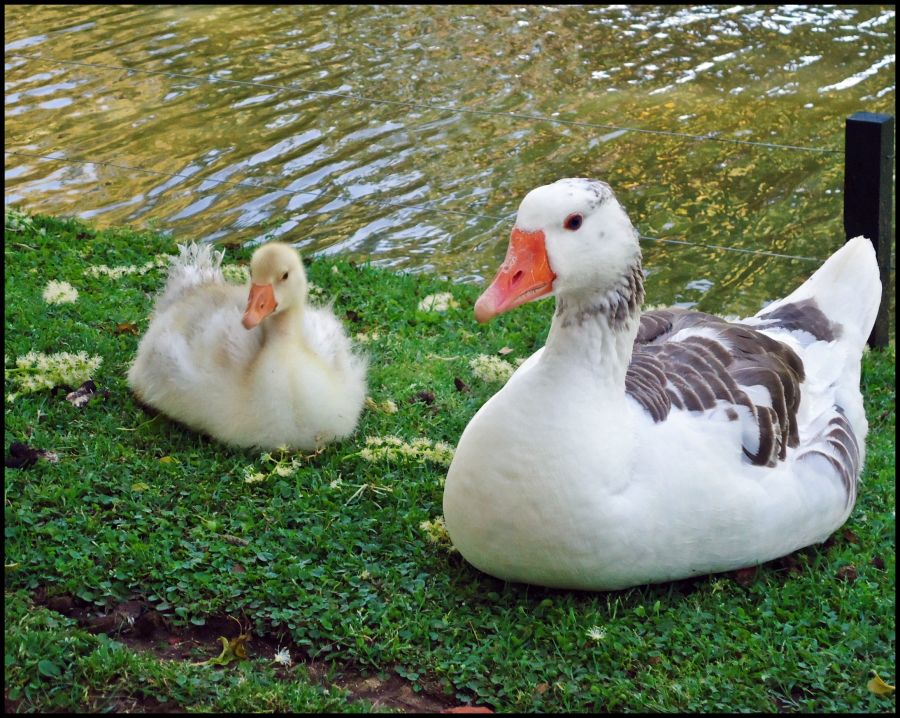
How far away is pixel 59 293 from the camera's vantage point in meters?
5.97

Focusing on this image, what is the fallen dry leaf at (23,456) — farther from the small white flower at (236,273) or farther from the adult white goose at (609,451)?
the small white flower at (236,273)

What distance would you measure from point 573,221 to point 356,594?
154cm

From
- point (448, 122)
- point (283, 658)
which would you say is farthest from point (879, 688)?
point (448, 122)

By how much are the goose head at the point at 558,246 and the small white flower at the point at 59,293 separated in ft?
10.9

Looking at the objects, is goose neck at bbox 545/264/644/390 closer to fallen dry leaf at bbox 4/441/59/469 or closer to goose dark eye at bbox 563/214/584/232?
goose dark eye at bbox 563/214/584/232

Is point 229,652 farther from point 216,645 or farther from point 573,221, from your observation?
point 573,221

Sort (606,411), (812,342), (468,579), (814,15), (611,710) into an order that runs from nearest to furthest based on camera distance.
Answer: (611,710), (606,411), (468,579), (812,342), (814,15)

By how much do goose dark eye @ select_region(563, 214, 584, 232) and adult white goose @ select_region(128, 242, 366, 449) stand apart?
1629mm

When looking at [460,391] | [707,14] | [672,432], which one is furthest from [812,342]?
[707,14]

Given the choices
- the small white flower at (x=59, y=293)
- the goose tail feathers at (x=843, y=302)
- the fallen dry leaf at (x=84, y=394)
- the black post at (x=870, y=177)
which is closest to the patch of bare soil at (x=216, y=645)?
the fallen dry leaf at (x=84, y=394)

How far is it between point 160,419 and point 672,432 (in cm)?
238

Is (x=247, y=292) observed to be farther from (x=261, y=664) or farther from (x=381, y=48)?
(x=381, y=48)

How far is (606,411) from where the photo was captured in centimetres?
369

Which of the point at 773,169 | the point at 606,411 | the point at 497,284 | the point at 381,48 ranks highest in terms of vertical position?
the point at 497,284
